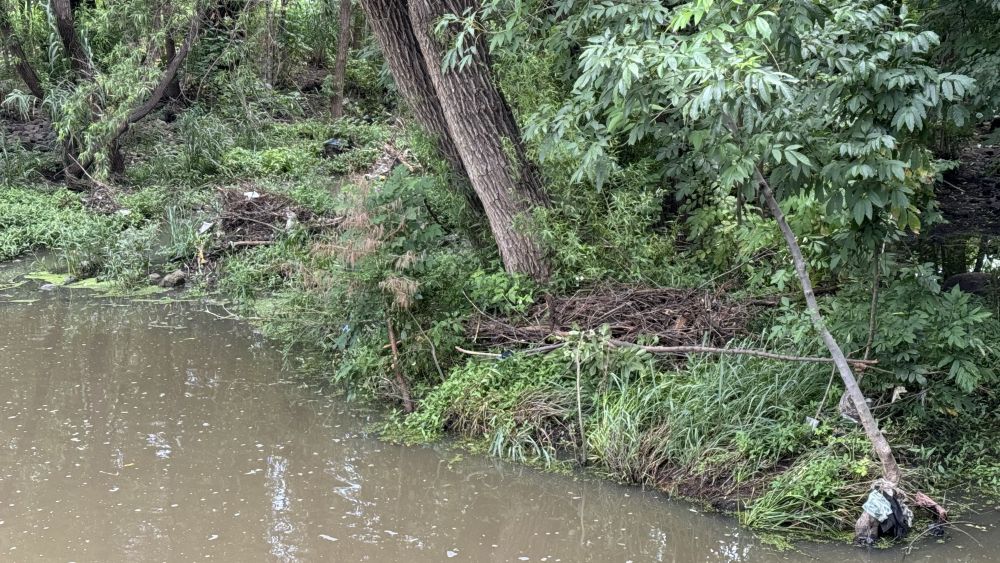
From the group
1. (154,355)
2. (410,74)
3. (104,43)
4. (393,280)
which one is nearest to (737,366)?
(393,280)

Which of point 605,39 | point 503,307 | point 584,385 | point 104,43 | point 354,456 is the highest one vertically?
point 104,43

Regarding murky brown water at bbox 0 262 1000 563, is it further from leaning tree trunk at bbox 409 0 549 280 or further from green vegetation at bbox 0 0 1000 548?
leaning tree trunk at bbox 409 0 549 280

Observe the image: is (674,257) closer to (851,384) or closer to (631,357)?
(631,357)

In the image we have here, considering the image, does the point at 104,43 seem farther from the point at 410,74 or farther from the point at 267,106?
the point at 410,74

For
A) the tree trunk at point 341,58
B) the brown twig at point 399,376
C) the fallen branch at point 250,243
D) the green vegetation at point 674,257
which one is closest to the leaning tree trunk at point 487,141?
the green vegetation at point 674,257

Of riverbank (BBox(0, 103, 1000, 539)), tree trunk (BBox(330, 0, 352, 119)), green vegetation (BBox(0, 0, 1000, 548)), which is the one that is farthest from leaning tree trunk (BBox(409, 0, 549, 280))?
tree trunk (BBox(330, 0, 352, 119))

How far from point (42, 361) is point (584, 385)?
13.3 ft

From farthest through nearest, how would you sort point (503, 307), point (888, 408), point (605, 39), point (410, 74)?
point (410, 74)
point (503, 307)
point (888, 408)
point (605, 39)

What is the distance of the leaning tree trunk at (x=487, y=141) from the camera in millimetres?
6023

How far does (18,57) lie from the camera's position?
11203 mm

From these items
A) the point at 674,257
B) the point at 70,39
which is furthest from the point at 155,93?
the point at 674,257

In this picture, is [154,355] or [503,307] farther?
[154,355]

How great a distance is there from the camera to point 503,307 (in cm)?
588

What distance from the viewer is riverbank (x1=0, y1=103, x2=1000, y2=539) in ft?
14.7
